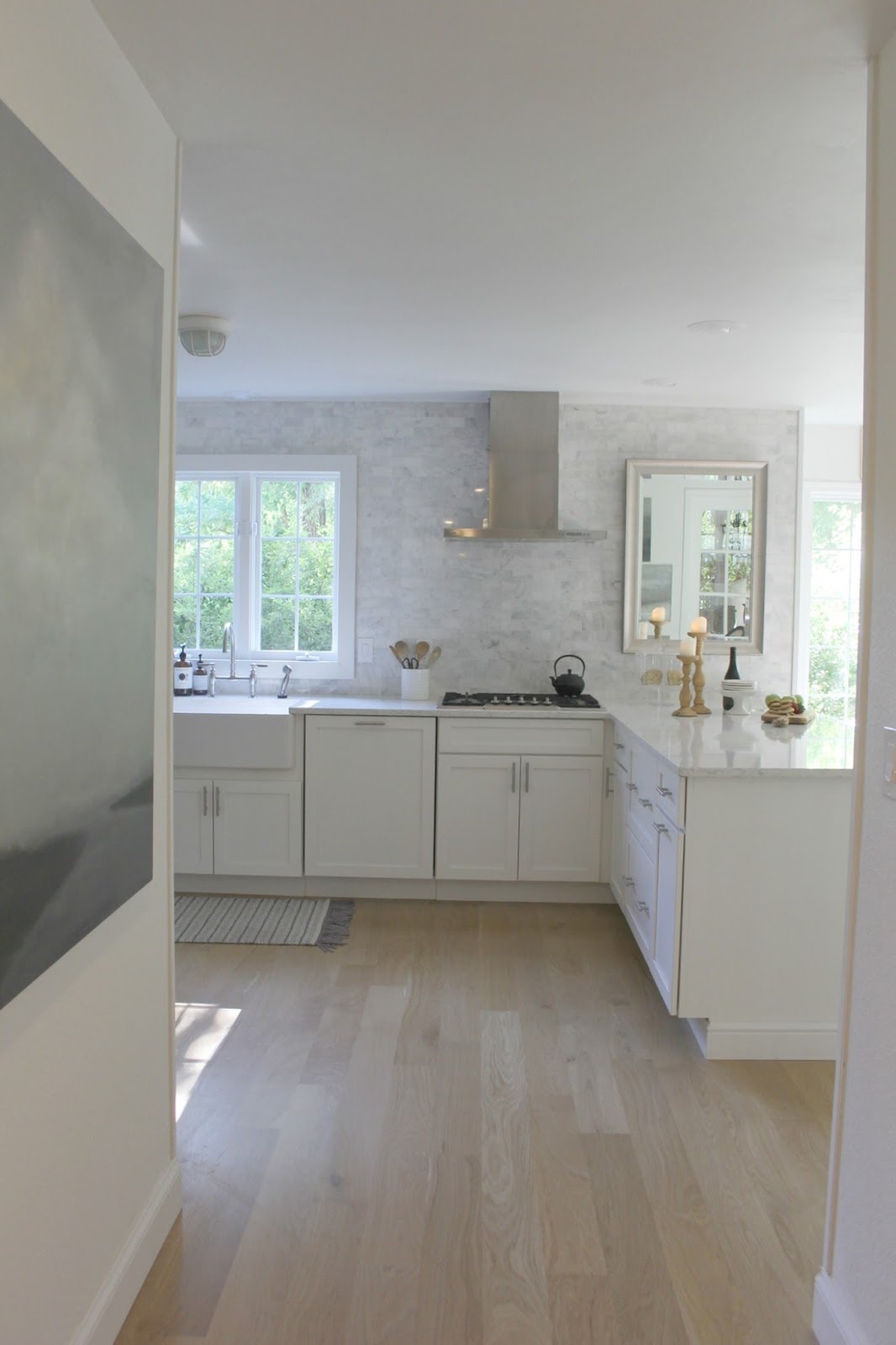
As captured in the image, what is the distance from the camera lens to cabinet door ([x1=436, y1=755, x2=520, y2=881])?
4.40 metres

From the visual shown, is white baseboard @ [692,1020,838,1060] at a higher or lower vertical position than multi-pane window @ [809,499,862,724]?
lower

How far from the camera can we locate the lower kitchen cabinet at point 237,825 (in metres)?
4.40

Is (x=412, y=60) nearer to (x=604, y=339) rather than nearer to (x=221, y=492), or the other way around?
(x=604, y=339)

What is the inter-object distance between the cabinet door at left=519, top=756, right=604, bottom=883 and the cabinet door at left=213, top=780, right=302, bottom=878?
3.33 feet

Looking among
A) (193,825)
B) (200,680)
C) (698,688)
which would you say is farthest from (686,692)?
(200,680)

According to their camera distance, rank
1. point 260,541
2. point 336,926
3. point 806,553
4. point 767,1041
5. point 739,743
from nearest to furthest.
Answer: point 767,1041 → point 739,743 → point 336,926 → point 260,541 → point 806,553

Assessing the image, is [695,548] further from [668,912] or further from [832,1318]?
[832,1318]

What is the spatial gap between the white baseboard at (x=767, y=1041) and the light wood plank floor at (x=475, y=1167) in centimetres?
6

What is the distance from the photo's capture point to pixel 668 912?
10.1ft

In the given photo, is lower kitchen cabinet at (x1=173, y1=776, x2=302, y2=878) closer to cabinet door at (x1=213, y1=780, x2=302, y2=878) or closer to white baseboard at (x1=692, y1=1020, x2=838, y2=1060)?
cabinet door at (x1=213, y1=780, x2=302, y2=878)

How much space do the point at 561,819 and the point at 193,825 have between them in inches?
64.4

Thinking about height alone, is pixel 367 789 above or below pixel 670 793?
below

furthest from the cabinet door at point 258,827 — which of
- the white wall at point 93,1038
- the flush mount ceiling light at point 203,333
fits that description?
the white wall at point 93,1038

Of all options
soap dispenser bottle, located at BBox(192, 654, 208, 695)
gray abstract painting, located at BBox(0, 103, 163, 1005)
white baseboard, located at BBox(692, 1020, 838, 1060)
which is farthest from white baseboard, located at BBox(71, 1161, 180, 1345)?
soap dispenser bottle, located at BBox(192, 654, 208, 695)
